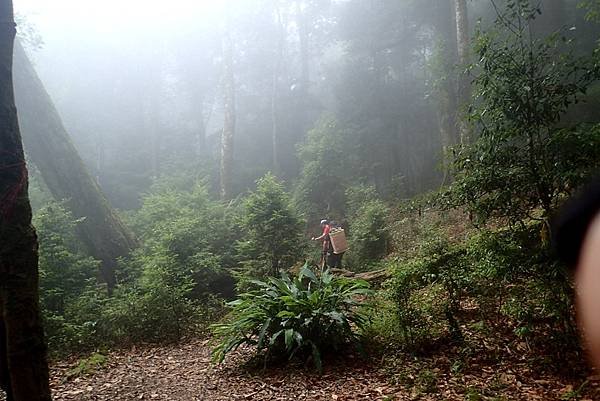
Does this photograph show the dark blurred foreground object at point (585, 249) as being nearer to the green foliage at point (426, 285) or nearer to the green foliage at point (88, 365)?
the green foliage at point (426, 285)

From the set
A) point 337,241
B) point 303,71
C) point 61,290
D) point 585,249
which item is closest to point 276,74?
point 303,71

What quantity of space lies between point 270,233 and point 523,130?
6344 mm

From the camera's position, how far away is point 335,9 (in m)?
23.6

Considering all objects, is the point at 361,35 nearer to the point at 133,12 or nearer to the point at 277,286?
the point at 277,286

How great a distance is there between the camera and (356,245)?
11180 millimetres

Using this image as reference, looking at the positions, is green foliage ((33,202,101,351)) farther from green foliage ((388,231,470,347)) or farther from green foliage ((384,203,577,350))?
green foliage ((388,231,470,347))

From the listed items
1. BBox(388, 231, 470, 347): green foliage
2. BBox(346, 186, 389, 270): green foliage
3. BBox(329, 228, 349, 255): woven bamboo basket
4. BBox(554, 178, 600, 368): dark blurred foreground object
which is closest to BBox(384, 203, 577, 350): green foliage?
BBox(388, 231, 470, 347): green foliage

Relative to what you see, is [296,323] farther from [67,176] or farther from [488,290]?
[67,176]

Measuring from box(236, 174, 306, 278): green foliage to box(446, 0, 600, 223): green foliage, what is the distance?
18.6ft

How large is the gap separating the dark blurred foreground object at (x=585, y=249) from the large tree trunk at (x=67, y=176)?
9.80 meters

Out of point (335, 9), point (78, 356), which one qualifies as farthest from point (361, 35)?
point (78, 356)

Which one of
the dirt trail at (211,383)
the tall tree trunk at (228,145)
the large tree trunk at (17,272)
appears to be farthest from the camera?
the tall tree trunk at (228,145)

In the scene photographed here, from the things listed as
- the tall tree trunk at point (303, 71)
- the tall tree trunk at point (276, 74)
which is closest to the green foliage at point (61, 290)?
the tall tree trunk at point (276, 74)

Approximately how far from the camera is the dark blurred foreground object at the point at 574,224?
3305mm
